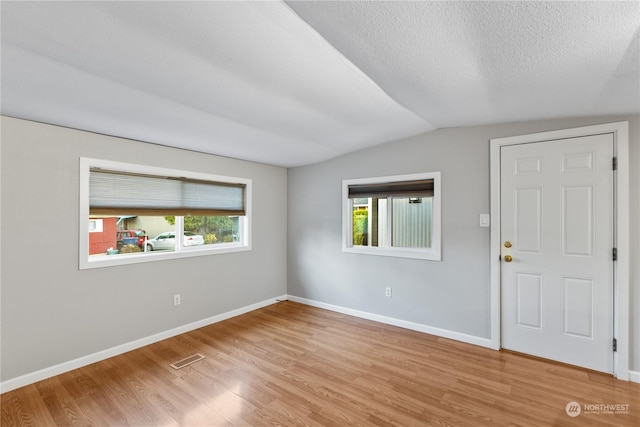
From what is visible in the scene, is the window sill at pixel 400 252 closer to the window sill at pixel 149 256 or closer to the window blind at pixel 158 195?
the window sill at pixel 149 256

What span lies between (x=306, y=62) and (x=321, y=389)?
7.90ft

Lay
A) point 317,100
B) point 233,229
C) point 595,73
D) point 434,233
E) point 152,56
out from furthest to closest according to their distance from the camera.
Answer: point 233,229, point 434,233, point 317,100, point 595,73, point 152,56

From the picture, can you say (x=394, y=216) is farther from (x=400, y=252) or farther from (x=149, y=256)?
(x=149, y=256)

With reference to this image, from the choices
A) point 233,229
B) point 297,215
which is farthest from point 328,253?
point 233,229

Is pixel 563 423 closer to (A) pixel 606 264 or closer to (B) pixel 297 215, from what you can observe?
(A) pixel 606 264

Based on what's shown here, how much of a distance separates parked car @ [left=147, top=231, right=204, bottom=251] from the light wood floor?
1.07m

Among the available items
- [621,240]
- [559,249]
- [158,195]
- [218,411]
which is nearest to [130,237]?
[158,195]

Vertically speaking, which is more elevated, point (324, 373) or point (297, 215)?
point (297, 215)

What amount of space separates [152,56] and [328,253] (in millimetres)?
3190

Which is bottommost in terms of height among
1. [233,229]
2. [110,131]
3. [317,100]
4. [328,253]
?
[328,253]

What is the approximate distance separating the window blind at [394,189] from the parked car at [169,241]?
2131mm

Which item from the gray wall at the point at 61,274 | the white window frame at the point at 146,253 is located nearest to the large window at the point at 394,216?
the white window frame at the point at 146,253

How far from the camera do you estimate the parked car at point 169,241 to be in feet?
10.8

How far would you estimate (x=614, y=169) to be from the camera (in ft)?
8.11
